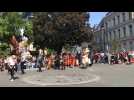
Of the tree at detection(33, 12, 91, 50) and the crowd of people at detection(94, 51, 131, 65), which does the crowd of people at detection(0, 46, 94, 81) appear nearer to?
the tree at detection(33, 12, 91, 50)

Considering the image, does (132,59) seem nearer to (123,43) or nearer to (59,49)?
(59,49)

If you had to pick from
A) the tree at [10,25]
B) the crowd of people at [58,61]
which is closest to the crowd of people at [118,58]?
the crowd of people at [58,61]

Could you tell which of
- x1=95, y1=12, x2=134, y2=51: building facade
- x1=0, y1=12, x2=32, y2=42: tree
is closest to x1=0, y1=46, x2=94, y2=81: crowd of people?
x1=0, y1=12, x2=32, y2=42: tree

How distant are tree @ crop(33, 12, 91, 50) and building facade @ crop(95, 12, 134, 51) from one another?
25.4 metres

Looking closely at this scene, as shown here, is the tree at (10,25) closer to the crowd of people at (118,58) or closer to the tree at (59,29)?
the tree at (59,29)

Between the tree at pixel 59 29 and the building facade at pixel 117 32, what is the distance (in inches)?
1001

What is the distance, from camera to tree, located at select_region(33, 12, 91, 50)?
30844 mm

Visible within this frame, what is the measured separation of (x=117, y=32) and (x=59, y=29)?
35.9 m

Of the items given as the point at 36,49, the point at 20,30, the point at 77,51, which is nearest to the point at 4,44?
the point at 20,30

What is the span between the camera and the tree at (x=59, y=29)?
30.8 m

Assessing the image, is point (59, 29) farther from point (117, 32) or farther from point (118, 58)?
point (117, 32)
